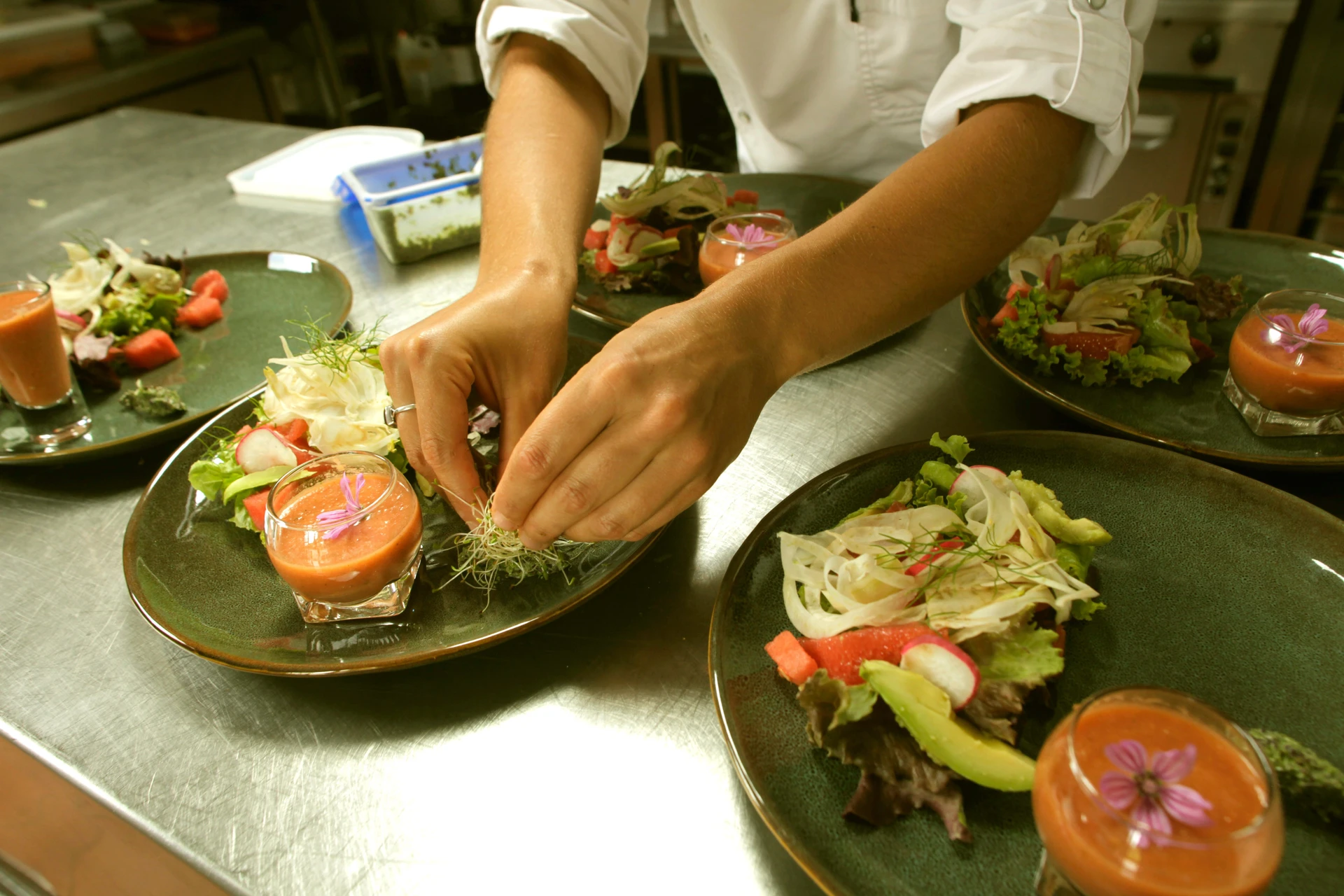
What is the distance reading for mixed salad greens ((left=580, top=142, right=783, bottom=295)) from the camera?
2.19 meters

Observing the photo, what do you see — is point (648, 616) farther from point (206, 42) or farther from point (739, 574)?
point (206, 42)

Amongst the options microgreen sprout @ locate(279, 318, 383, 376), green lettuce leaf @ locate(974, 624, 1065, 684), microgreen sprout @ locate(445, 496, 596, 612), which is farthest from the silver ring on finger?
green lettuce leaf @ locate(974, 624, 1065, 684)

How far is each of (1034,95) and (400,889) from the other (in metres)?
1.68

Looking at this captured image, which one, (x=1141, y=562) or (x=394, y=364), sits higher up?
(x=394, y=364)

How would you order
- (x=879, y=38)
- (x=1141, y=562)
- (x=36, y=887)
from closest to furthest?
(x=1141, y=562) → (x=36, y=887) → (x=879, y=38)

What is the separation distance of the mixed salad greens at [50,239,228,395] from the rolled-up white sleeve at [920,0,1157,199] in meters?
1.95

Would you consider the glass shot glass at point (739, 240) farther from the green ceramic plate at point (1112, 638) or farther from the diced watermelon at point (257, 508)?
the diced watermelon at point (257, 508)

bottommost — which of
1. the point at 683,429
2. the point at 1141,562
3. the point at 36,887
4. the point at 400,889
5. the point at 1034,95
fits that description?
the point at 36,887

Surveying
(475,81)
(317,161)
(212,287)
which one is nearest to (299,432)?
(212,287)

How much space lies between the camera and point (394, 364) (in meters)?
1.41

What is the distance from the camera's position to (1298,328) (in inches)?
61.1

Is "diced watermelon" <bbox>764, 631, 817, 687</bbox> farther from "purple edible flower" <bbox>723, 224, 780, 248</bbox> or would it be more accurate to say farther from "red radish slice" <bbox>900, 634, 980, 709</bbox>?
"purple edible flower" <bbox>723, 224, 780, 248</bbox>

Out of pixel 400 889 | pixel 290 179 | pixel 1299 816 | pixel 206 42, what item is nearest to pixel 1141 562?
pixel 1299 816

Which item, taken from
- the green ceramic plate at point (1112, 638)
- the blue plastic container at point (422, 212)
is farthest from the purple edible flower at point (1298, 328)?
the blue plastic container at point (422, 212)
